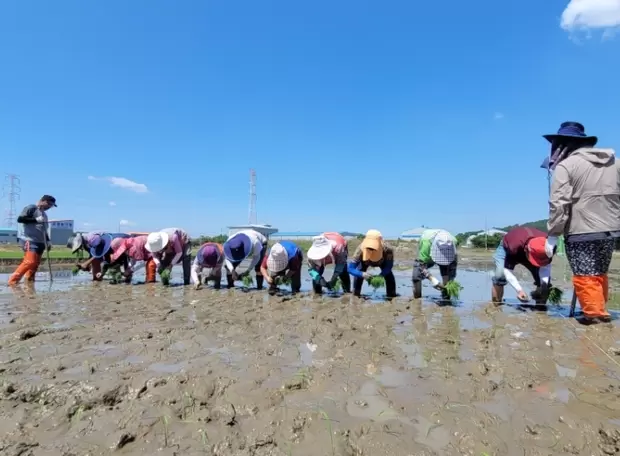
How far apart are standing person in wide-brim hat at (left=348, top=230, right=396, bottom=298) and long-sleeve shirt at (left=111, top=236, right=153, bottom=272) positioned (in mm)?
5728

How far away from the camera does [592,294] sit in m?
4.43

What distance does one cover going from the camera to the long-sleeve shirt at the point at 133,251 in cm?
1029

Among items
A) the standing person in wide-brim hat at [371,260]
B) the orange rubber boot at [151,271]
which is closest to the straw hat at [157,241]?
the orange rubber boot at [151,271]

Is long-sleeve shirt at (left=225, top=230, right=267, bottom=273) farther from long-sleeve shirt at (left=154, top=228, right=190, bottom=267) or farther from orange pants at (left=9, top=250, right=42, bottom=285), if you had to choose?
orange pants at (left=9, top=250, right=42, bottom=285)

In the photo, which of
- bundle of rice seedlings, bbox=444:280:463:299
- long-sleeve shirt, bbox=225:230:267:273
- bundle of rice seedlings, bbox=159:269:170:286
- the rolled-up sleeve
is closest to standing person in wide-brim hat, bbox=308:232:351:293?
long-sleeve shirt, bbox=225:230:267:273

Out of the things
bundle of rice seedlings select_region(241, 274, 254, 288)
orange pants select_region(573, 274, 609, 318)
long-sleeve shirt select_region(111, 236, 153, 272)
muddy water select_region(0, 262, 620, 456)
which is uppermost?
long-sleeve shirt select_region(111, 236, 153, 272)

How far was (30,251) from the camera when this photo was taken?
31.8 feet

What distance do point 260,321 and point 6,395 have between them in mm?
2894

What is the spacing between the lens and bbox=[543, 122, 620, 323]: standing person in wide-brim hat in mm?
4379

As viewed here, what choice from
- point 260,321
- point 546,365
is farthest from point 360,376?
point 260,321

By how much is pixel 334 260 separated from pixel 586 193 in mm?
4405

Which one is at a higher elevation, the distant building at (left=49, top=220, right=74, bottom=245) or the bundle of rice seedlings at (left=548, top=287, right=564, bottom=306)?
the distant building at (left=49, top=220, right=74, bottom=245)

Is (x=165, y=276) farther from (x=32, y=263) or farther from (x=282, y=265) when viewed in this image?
(x=32, y=263)

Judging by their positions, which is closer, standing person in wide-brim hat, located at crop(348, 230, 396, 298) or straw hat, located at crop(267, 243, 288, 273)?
standing person in wide-brim hat, located at crop(348, 230, 396, 298)
